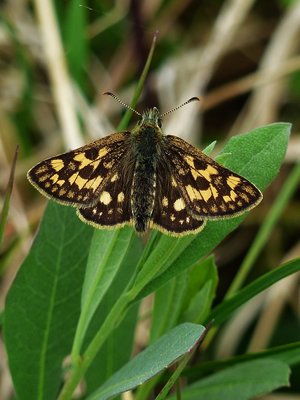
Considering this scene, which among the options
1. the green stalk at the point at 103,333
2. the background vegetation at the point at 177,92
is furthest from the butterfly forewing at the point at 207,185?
the background vegetation at the point at 177,92

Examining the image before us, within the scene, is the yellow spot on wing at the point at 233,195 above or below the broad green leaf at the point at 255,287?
above

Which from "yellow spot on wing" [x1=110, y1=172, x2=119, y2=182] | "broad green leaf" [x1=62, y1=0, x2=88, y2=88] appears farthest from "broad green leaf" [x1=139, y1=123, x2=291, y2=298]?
"broad green leaf" [x1=62, y1=0, x2=88, y2=88]

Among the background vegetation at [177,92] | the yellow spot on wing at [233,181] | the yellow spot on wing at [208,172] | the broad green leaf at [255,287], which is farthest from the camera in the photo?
the background vegetation at [177,92]

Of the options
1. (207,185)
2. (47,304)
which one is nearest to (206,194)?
(207,185)

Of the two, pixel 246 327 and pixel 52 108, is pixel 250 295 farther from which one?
pixel 52 108

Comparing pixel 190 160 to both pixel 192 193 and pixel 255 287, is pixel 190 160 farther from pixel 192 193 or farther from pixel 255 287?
pixel 255 287

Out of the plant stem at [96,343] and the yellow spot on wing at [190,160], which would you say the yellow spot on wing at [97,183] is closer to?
the yellow spot on wing at [190,160]

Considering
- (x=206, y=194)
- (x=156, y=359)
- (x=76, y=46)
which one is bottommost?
(x=156, y=359)
